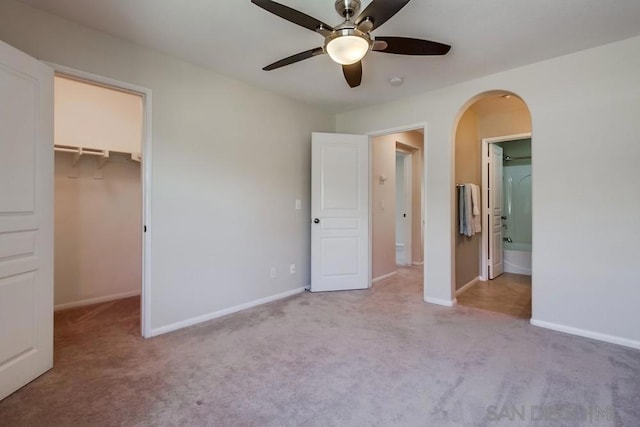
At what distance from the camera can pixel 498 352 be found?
2.35 m

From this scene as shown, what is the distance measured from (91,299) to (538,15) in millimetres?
4821

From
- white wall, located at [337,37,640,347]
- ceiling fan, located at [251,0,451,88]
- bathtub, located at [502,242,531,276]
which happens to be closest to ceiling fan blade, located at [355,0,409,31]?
ceiling fan, located at [251,0,451,88]

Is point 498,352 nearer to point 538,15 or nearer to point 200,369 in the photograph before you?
point 200,369

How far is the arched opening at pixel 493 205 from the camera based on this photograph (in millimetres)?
3848

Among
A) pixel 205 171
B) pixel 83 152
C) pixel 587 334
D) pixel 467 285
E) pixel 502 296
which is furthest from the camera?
pixel 467 285

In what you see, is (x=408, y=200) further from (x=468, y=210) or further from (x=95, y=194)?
(x=95, y=194)

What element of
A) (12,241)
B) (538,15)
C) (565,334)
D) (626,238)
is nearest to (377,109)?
(538,15)

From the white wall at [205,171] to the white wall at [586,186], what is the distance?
2404mm

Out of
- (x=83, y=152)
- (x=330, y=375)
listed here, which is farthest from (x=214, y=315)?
(x=83, y=152)

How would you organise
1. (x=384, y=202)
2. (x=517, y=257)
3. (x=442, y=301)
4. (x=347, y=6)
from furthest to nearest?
(x=517, y=257), (x=384, y=202), (x=442, y=301), (x=347, y=6)

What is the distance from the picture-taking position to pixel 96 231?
3572 millimetres

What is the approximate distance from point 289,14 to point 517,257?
5109mm

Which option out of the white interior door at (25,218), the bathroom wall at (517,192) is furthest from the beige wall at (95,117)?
the bathroom wall at (517,192)

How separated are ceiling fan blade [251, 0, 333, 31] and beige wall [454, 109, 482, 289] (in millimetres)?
2720
